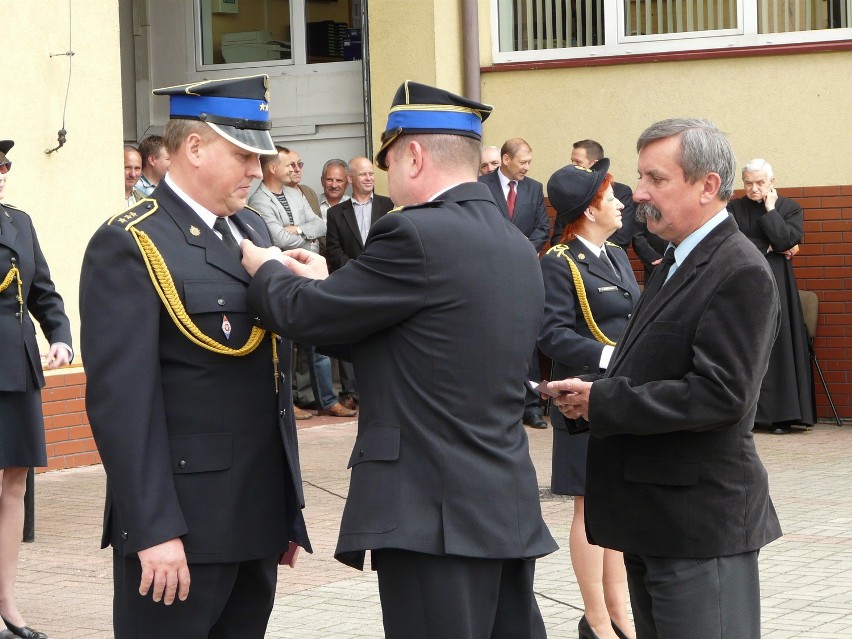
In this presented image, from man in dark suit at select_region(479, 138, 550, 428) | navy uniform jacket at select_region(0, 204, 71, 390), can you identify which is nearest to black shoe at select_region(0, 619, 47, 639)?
navy uniform jacket at select_region(0, 204, 71, 390)

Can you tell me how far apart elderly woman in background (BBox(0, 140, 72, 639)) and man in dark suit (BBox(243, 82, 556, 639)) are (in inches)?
116

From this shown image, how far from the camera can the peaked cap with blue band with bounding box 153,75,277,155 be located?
11.5ft

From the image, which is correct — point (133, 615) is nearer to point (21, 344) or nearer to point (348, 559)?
point (348, 559)

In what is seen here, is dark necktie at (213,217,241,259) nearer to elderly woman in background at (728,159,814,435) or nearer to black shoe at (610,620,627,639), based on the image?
black shoe at (610,620,627,639)

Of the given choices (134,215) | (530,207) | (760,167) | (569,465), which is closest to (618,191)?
(530,207)

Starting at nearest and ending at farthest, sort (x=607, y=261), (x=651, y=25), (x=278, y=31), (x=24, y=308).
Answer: (x=607, y=261)
(x=24, y=308)
(x=651, y=25)
(x=278, y=31)

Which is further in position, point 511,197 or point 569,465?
point 511,197

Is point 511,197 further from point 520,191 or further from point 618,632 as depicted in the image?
point 618,632

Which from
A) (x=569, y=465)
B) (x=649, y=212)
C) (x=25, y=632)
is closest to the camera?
(x=649, y=212)

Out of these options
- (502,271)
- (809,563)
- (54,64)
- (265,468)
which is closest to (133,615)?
(265,468)

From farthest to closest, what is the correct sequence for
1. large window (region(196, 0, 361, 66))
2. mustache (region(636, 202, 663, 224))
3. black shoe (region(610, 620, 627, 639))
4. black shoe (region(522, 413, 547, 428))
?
large window (region(196, 0, 361, 66)), black shoe (region(522, 413, 547, 428)), black shoe (region(610, 620, 627, 639)), mustache (region(636, 202, 663, 224))

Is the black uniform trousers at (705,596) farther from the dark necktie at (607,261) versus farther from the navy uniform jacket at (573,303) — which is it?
the dark necktie at (607,261)

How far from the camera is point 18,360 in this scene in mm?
6094

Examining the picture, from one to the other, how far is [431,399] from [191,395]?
61cm
